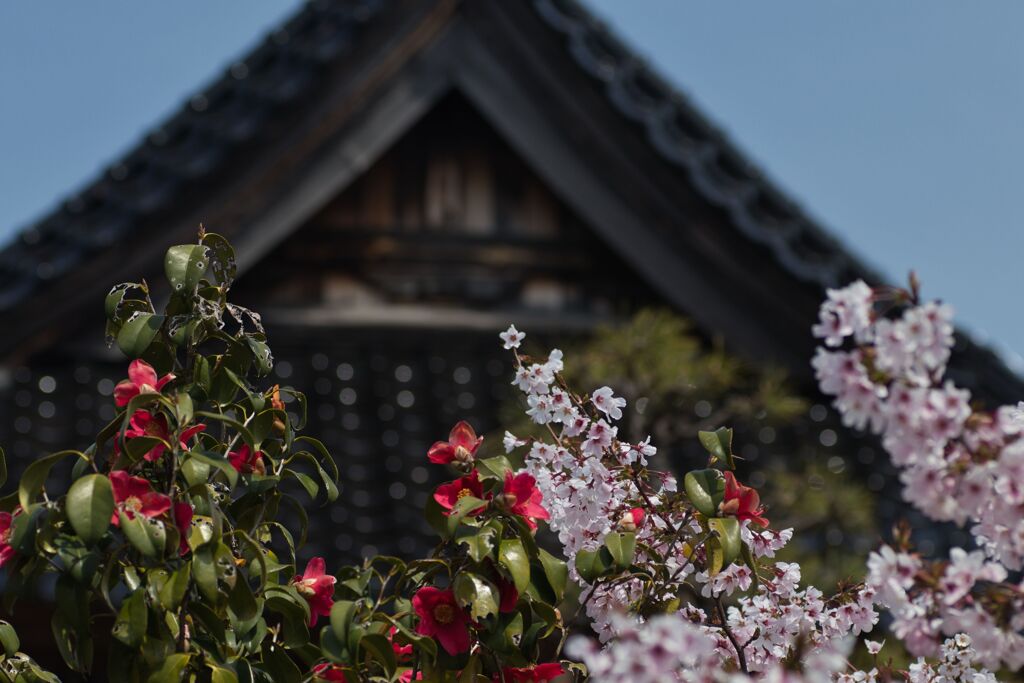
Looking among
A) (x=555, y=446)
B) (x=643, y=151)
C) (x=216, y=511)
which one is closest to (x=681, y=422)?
(x=643, y=151)

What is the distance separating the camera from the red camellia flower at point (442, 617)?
1.56 metres

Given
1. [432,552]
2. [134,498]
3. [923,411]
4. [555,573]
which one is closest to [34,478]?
[134,498]

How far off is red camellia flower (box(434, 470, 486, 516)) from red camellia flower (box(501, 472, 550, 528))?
50mm

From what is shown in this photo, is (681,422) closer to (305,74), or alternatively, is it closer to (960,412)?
(305,74)

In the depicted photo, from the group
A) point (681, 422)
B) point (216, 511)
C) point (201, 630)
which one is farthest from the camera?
point (681, 422)

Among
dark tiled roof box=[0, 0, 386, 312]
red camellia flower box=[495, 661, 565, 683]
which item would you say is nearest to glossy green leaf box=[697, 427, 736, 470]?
red camellia flower box=[495, 661, 565, 683]

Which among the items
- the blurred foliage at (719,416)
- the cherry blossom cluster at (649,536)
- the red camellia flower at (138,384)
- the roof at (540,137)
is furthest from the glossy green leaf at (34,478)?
the roof at (540,137)

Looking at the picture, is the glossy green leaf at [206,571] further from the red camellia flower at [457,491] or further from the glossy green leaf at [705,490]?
the glossy green leaf at [705,490]

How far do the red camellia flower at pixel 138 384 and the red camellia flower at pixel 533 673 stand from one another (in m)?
0.54

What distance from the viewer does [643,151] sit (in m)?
3.93

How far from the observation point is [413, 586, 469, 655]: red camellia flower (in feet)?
5.12

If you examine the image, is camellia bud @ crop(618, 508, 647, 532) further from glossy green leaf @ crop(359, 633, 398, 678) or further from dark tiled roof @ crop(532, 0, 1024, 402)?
dark tiled roof @ crop(532, 0, 1024, 402)

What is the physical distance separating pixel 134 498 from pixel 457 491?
38 cm

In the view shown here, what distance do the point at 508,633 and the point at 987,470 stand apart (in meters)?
0.60
